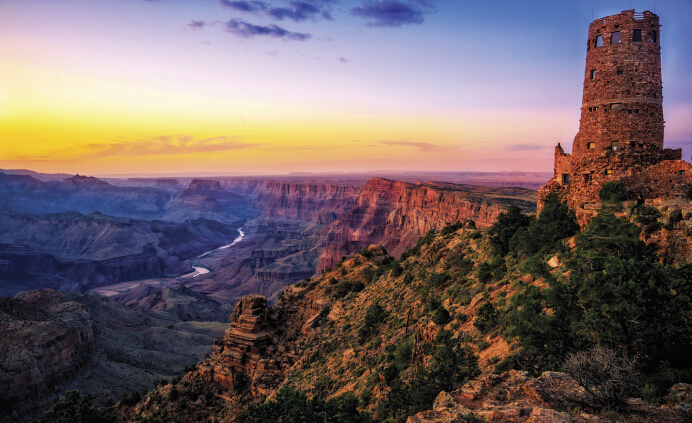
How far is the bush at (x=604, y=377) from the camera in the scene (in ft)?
26.9

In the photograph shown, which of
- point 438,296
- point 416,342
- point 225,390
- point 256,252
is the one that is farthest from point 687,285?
point 256,252

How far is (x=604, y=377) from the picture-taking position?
28.2 feet

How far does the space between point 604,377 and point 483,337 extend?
6754mm

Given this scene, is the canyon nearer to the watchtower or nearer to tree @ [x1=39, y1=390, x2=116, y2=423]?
tree @ [x1=39, y1=390, x2=116, y2=423]

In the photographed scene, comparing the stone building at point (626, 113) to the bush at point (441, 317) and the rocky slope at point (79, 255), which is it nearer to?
the bush at point (441, 317)

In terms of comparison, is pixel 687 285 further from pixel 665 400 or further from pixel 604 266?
pixel 665 400

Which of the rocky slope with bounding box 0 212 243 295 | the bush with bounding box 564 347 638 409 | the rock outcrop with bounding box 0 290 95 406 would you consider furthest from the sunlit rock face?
the rocky slope with bounding box 0 212 243 295

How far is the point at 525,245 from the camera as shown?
1858 cm

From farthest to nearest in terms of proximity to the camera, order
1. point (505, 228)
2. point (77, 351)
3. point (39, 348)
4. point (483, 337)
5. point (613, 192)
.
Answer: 1. point (77, 351)
2. point (39, 348)
3. point (505, 228)
4. point (613, 192)
5. point (483, 337)

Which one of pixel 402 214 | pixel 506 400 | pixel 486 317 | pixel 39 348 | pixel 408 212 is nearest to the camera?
pixel 506 400

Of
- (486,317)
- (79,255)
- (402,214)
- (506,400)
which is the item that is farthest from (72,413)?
(79,255)

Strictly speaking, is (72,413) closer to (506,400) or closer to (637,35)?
(506,400)

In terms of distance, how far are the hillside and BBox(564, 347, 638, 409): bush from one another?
0.05 metres

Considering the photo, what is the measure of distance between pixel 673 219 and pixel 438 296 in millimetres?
12492
